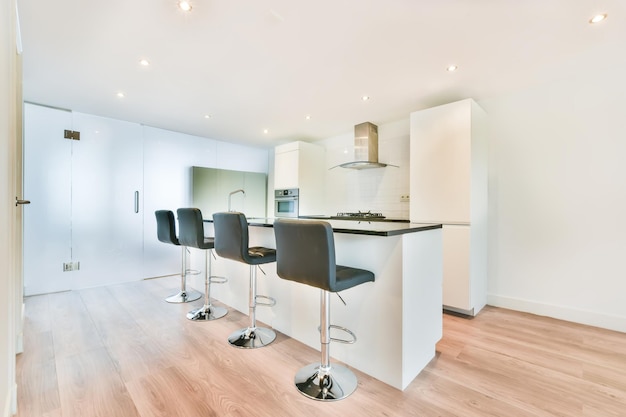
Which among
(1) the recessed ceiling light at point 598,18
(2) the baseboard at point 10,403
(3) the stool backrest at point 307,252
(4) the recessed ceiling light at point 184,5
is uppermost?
(4) the recessed ceiling light at point 184,5

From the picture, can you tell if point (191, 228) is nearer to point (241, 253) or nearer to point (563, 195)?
point (241, 253)

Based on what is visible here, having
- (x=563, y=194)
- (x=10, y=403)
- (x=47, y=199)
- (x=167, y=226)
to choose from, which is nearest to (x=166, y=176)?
(x=47, y=199)

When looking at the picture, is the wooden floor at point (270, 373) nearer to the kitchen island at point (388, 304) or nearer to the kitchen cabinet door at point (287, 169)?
the kitchen island at point (388, 304)

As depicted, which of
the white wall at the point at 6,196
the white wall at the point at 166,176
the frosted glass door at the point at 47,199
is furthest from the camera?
the white wall at the point at 166,176

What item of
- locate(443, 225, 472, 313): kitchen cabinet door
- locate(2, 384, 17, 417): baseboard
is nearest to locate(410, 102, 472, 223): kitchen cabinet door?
locate(443, 225, 472, 313): kitchen cabinet door

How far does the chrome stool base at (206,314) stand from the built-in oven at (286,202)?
2293 mm

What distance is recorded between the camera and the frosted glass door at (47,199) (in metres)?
3.38

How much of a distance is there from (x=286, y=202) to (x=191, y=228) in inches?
92.9

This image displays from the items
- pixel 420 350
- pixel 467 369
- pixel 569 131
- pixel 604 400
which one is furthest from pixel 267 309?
pixel 569 131

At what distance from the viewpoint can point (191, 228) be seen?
275 cm

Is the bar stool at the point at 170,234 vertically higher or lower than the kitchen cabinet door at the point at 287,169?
lower

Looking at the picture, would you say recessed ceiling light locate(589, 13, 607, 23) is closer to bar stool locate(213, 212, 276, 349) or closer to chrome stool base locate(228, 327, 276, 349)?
bar stool locate(213, 212, 276, 349)

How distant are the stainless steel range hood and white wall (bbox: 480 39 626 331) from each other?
148 centimetres

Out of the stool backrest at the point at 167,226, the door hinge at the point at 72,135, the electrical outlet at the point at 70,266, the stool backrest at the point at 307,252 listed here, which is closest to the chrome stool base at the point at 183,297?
the stool backrest at the point at 167,226
